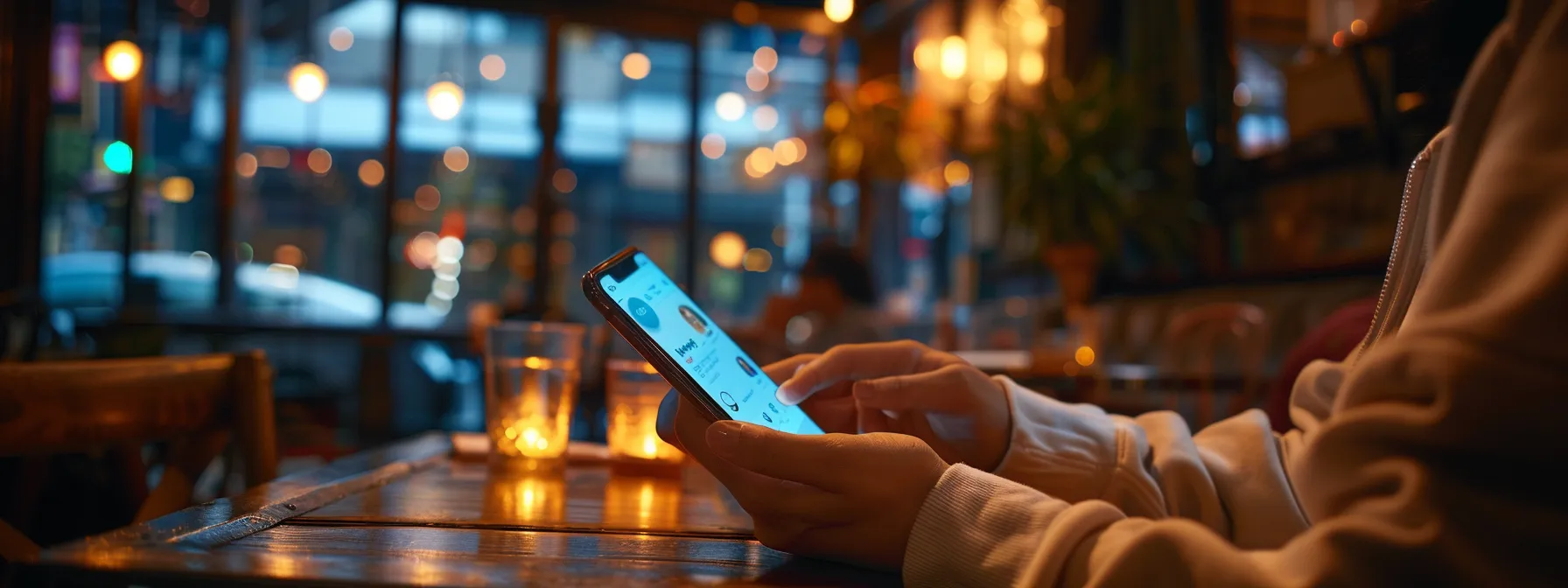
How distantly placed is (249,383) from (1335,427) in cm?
90

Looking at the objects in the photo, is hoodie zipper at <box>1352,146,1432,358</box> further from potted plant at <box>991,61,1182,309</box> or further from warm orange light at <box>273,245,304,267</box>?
warm orange light at <box>273,245,304,267</box>

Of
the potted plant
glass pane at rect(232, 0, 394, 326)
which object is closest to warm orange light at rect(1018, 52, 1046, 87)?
the potted plant

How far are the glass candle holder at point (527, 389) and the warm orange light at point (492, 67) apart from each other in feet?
22.6

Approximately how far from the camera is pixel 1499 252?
38cm

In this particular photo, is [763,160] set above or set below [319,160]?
above

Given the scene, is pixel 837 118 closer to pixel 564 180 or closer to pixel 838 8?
pixel 838 8

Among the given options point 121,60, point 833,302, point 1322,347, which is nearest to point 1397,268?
point 1322,347

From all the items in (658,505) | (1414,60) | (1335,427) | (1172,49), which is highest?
(1172,49)

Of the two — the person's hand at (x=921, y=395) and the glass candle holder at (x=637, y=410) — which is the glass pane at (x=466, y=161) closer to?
the glass candle holder at (x=637, y=410)

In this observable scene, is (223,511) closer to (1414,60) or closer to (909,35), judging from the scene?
(1414,60)

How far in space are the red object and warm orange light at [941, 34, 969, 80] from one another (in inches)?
160

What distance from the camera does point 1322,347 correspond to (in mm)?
1324

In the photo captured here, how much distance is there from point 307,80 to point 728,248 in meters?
3.33

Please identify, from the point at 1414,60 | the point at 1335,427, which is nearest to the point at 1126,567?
the point at 1335,427
